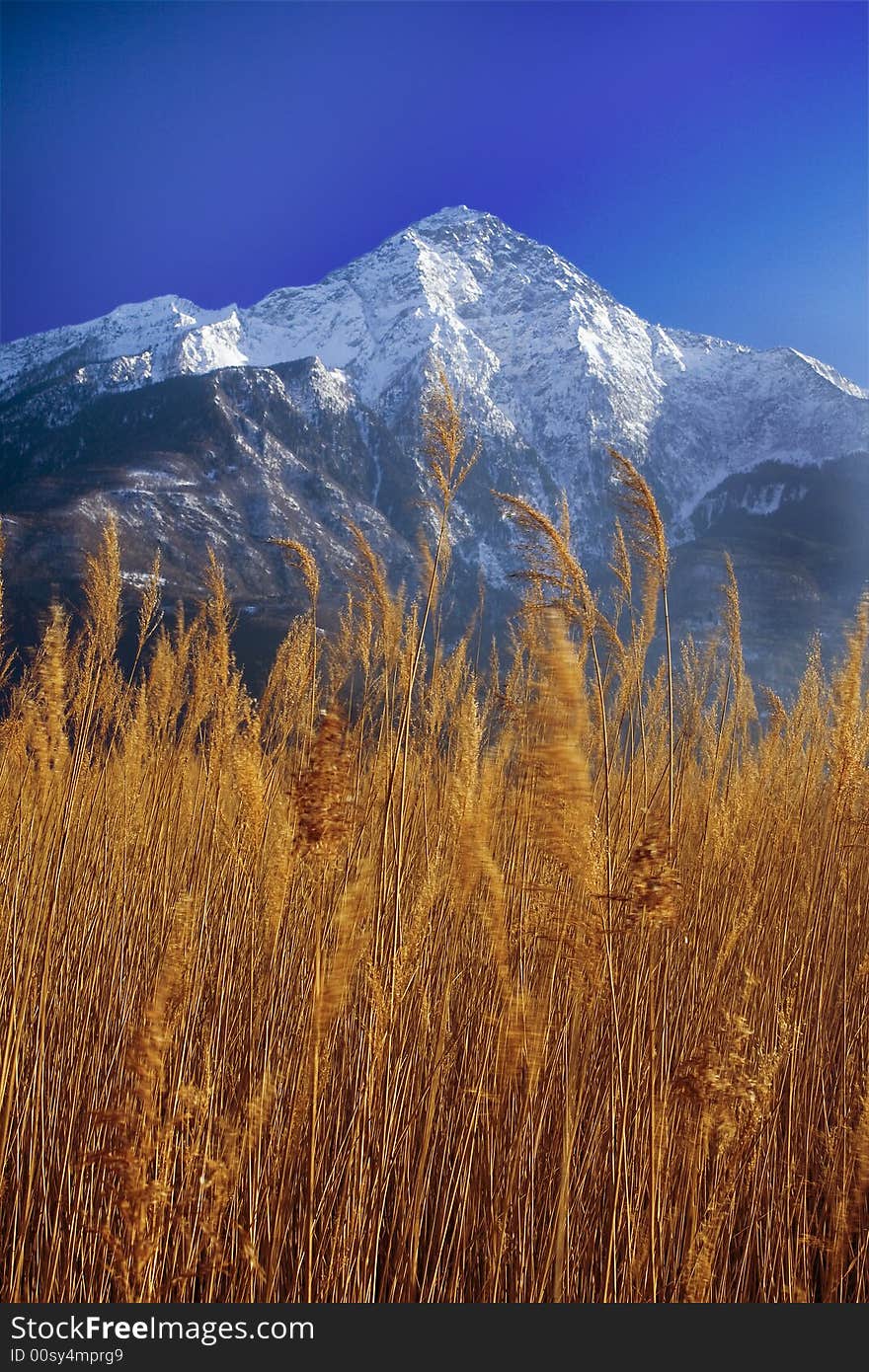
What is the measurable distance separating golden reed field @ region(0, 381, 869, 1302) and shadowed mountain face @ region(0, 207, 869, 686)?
52.4 metres

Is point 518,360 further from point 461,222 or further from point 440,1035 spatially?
point 440,1035

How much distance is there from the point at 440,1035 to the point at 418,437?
12482 centimetres

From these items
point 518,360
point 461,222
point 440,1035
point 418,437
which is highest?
point 461,222

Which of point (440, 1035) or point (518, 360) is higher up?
point (518, 360)

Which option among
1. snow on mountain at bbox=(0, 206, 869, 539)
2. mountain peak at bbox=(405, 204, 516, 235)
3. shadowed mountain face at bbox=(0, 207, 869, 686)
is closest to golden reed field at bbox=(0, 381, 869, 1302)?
shadowed mountain face at bbox=(0, 207, 869, 686)

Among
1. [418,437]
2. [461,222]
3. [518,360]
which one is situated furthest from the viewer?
[461,222]

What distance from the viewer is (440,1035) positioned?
130cm

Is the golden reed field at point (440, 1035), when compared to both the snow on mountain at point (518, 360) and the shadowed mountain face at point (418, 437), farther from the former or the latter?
the snow on mountain at point (518, 360)

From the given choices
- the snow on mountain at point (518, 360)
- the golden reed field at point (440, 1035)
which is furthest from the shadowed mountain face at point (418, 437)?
the golden reed field at point (440, 1035)

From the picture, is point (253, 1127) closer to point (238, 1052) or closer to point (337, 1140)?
point (337, 1140)

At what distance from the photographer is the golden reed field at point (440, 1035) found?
103cm

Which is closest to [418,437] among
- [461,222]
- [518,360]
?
[518,360]

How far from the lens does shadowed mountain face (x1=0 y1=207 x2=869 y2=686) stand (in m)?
78.4

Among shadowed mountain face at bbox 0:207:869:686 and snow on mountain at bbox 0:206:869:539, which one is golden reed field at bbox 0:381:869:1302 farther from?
snow on mountain at bbox 0:206:869:539
